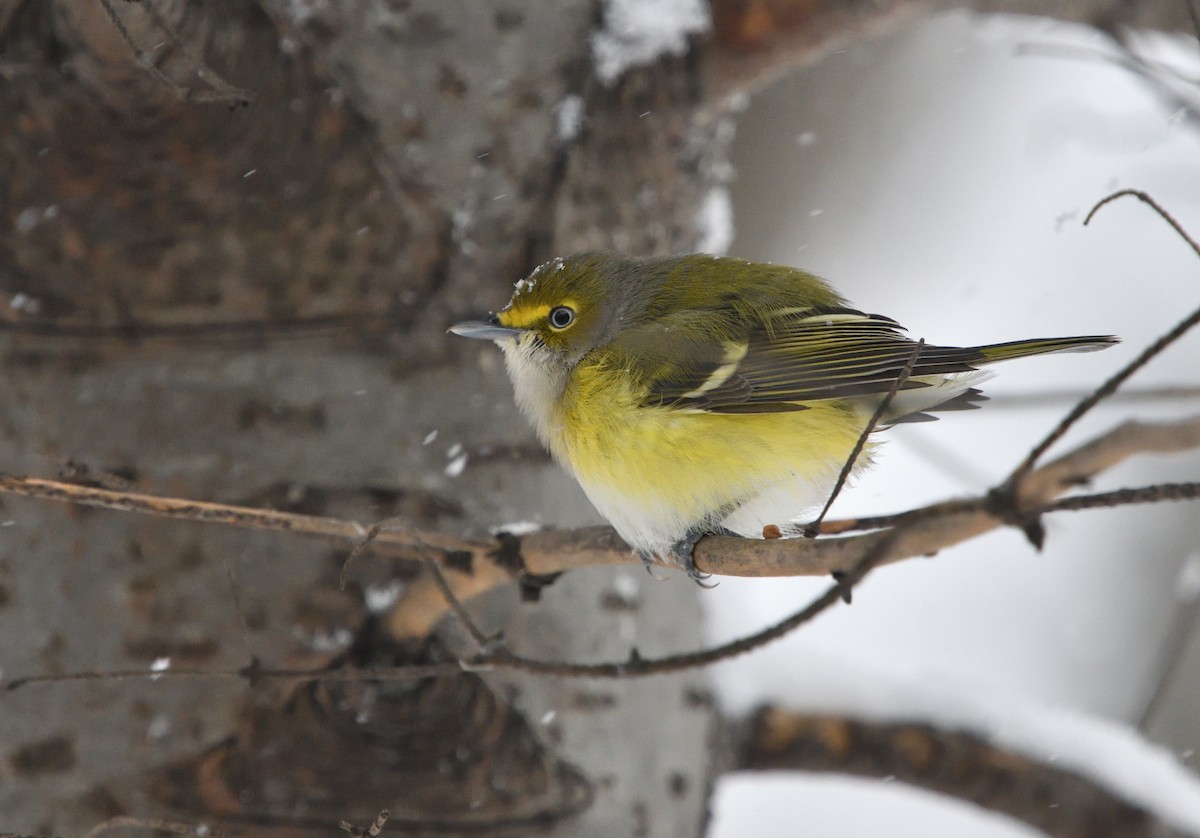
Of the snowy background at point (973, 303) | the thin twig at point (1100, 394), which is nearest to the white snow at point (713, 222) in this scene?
the thin twig at point (1100, 394)

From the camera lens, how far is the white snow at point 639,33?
2432 millimetres

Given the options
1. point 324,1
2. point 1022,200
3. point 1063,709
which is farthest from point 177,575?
point 1022,200

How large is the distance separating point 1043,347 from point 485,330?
3.50ft

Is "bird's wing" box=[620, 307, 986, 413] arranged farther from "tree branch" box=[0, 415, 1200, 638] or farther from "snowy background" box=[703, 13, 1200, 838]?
"snowy background" box=[703, 13, 1200, 838]

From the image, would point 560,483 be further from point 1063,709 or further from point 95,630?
point 1063,709

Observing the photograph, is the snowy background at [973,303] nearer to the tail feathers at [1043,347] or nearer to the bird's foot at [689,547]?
the bird's foot at [689,547]

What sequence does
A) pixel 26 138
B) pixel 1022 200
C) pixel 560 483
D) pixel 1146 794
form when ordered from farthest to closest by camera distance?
pixel 1022 200
pixel 1146 794
pixel 560 483
pixel 26 138

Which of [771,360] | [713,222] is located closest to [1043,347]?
[771,360]

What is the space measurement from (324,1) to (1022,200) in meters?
6.18

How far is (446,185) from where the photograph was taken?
2.27 m

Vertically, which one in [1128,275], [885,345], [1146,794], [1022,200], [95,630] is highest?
[1022,200]

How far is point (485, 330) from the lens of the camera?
86.1 inches

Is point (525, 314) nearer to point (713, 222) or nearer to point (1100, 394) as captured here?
point (713, 222)

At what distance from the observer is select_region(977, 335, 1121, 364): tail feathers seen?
1548 millimetres
